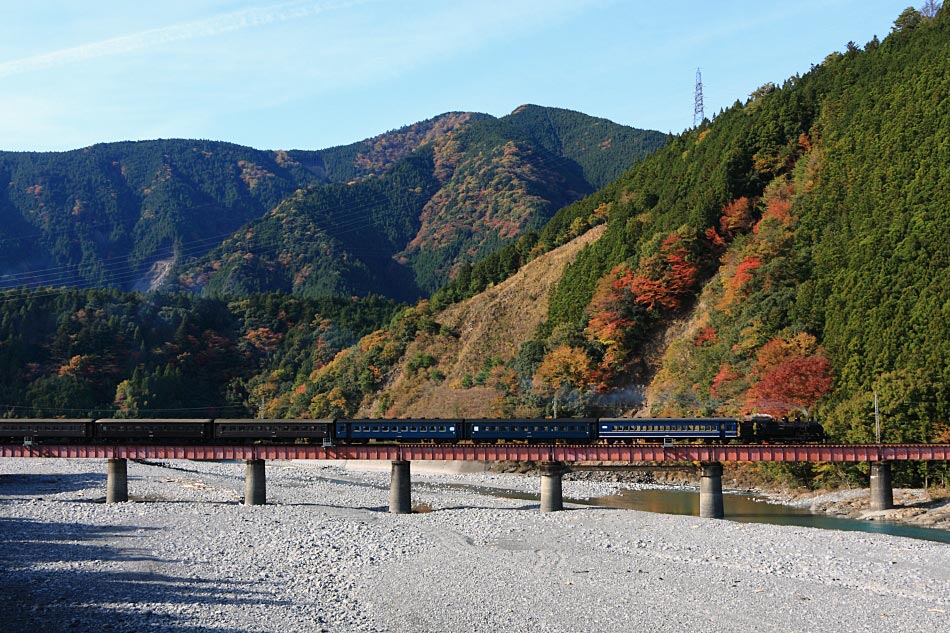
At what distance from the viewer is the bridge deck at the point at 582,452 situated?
62.9 meters

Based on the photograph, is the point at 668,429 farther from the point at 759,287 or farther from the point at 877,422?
the point at 759,287

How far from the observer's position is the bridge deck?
62875 millimetres

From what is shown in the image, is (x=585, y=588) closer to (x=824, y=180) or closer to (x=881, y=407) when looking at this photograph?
(x=881, y=407)

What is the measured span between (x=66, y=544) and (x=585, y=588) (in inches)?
1053

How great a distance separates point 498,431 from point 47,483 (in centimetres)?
4080

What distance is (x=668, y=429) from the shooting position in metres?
67.0

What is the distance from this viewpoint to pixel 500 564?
43688 mm

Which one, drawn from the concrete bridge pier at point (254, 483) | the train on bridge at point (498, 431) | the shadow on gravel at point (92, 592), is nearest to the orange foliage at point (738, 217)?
the train on bridge at point (498, 431)

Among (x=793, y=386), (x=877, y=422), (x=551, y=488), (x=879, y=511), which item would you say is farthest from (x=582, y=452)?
(x=793, y=386)

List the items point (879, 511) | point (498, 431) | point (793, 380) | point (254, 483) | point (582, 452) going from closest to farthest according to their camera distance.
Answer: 1. point (879, 511)
2. point (582, 452)
3. point (254, 483)
4. point (498, 431)
5. point (793, 380)

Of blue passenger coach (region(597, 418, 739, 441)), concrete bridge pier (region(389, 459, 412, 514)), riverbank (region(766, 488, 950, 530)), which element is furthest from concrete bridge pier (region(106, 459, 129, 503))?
riverbank (region(766, 488, 950, 530))

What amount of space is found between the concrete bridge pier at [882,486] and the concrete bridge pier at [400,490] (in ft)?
105

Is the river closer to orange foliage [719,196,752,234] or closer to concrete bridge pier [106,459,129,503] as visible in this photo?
concrete bridge pier [106,459,129,503]

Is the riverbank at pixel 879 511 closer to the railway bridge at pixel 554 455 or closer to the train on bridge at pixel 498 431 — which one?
the railway bridge at pixel 554 455
